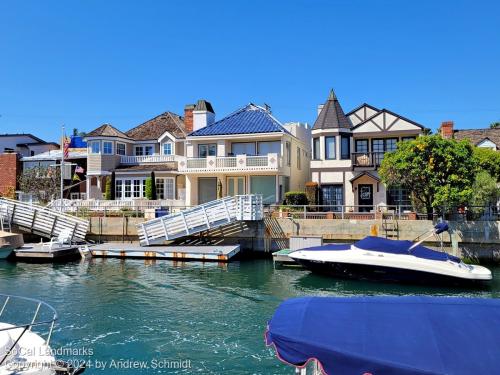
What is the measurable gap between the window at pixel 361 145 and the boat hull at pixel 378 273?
15590 mm

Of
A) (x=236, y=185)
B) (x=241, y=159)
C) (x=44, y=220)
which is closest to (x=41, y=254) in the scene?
(x=44, y=220)

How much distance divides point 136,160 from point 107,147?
2.94 metres

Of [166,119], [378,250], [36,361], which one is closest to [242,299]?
[378,250]

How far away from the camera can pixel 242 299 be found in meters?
16.4

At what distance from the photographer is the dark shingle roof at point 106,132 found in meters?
40.4

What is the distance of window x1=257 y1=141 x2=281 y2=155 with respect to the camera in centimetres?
3478

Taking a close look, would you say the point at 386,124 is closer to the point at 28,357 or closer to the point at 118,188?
the point at 118,188

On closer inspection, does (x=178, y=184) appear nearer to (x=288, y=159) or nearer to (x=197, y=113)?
(x=197, y=113)

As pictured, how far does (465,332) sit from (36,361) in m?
6.99

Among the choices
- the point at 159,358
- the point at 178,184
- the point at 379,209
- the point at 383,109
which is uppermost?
the point at 383,109

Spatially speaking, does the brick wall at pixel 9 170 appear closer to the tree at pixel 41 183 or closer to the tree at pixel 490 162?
the tree at pixel 41 183

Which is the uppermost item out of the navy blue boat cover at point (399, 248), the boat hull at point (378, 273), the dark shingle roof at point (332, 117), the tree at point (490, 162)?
the dark shingle roof at point (332, 117)

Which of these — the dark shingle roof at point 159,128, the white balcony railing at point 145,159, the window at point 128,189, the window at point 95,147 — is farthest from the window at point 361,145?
the window at point 95,147

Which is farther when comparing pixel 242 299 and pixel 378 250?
pixel 378 250
